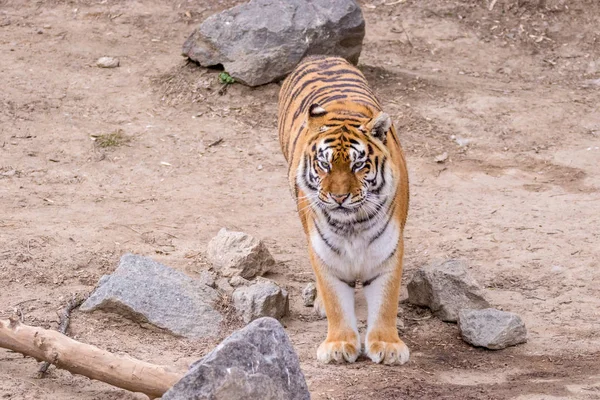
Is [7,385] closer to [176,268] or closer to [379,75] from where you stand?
[176,268]

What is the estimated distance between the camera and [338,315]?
5047mm

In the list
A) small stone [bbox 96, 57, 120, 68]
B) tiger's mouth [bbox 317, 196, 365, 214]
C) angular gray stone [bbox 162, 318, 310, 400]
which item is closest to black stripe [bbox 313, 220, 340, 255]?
tiger's mouth [bbox 317, 196, 365, 214]

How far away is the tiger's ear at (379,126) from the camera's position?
4.79 metres

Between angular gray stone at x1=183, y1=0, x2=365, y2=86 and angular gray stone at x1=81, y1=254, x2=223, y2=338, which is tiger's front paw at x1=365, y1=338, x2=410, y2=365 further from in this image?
angular gray stone at x1=183, y1=0, x2=365, y2=86

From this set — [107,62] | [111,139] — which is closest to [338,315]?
[111,139]

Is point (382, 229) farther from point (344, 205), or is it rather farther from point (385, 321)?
point (385, 321)

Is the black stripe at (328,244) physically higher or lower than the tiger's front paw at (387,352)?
higher

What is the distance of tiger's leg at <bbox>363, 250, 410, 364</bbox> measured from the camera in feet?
16.3

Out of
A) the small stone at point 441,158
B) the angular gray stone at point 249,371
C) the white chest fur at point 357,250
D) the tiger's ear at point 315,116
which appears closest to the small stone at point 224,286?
the white chest fur at point 357,250

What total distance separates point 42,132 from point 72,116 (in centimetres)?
43

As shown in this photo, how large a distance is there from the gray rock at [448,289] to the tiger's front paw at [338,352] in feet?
2.71

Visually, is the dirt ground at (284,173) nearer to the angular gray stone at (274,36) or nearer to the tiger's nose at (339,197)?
the angular gray stone at (274,36)

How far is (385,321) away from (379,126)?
3.40 feet

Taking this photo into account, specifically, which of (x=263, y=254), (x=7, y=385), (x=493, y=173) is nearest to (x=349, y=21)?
(x=493, y=173)
